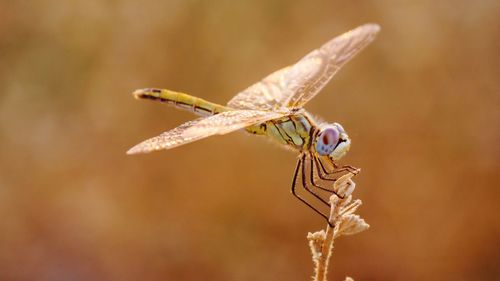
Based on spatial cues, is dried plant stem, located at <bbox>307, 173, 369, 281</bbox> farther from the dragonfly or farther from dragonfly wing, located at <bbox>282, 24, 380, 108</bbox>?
dragonfly wing, located at <bbox>282, 24, 380, 108</bbox>

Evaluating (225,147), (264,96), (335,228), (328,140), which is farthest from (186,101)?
(225,147)

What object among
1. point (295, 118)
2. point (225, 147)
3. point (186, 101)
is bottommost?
point (295, 118)

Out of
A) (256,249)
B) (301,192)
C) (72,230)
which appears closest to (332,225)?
(301,192)

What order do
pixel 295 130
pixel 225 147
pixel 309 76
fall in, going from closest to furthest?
pixel 295 130 < pixel 309 76 < pixel 225 147

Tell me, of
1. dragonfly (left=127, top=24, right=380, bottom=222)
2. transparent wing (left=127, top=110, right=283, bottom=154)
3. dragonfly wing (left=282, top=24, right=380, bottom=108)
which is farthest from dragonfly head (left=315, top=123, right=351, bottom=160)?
dragonfly wing (left=282, top=24, right=380, bottom=108)

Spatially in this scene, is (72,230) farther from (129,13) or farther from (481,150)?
(481,150)

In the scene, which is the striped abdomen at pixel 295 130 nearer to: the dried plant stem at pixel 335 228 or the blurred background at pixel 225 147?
the dried plant stem at pixel 335 228

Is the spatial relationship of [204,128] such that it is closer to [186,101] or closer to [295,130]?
[295,130]

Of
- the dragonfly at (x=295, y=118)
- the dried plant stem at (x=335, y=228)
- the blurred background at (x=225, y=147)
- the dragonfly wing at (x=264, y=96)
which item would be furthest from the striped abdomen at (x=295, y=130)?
the blurred background at (x=225, y=147)
